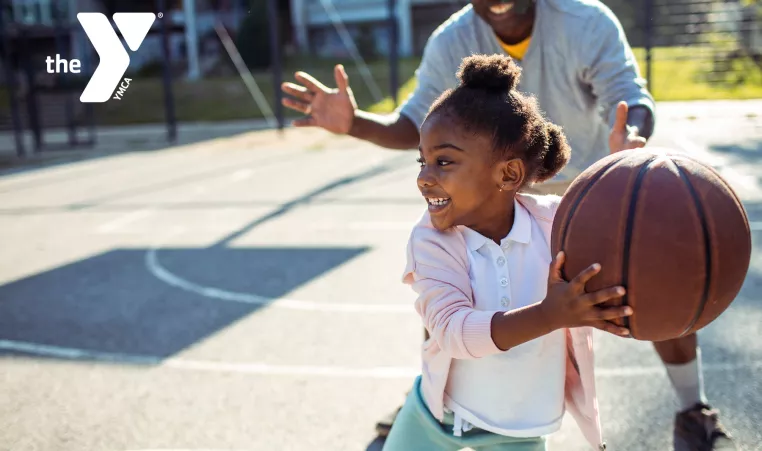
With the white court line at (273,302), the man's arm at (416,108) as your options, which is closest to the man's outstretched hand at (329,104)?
the man's arm at (416,108)

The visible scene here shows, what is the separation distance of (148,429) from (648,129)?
2.53 m

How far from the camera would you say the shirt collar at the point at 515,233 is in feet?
7.52

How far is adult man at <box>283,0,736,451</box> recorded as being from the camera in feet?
10.3

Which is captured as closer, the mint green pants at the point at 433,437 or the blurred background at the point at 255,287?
the mint green pants at the point at 433,437

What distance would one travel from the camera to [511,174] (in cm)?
227

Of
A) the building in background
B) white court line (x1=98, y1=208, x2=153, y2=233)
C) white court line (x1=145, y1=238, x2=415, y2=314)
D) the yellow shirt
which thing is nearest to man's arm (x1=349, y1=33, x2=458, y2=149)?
the yellow shirt

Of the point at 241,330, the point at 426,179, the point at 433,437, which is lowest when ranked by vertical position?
the point at 241,330

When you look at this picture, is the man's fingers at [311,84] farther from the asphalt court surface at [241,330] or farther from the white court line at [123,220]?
the white court line at [123,220]

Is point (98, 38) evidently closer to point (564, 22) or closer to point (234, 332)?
point (234, 332)

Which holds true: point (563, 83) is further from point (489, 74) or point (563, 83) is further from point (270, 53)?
point (270, 53)

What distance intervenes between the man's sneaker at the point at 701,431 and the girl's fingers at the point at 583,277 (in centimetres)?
156

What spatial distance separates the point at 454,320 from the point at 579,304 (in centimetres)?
38

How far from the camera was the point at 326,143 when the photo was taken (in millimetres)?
15102

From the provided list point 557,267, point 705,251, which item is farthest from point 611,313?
point 705,251
